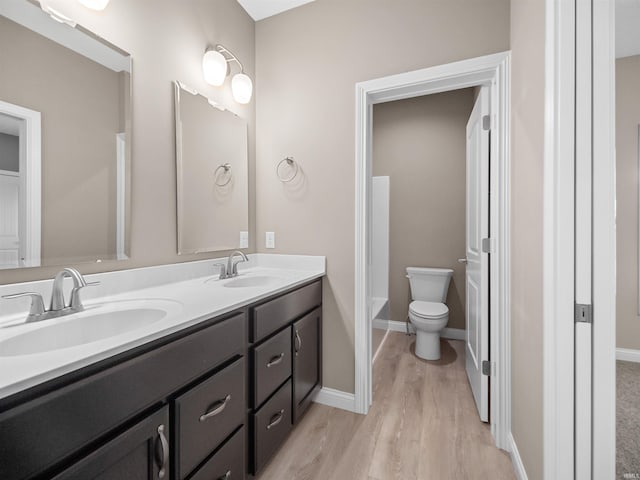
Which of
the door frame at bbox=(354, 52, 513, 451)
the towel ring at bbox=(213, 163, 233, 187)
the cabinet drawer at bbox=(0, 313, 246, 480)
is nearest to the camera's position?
the cabinet drawer at bbox=(0, 313, 246, 480)

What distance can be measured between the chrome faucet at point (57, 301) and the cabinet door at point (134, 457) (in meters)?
0.51

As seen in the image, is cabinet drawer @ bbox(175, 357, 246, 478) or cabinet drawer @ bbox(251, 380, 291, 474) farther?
cabinet drawer @ bbox(251, 380, 291, 474)

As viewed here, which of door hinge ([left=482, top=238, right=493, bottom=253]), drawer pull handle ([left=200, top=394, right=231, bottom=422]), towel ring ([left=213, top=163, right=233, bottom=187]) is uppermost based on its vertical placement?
towel ring ([left=213, top=163, right=233, bottom=187])

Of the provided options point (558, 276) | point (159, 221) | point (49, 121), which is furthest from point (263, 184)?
point (558, 276)

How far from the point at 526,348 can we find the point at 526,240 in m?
0.47

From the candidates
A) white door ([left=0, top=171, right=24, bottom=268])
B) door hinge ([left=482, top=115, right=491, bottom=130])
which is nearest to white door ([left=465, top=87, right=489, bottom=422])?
door hinge ([left=482, top=115, right=491, bottom=130])

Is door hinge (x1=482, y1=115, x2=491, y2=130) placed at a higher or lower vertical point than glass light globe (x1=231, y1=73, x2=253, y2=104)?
lower

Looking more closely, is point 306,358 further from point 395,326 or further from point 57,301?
point 395,326

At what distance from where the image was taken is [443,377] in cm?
227

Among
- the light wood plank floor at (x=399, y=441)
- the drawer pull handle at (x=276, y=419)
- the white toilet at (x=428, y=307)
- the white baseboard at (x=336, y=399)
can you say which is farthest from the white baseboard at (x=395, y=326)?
the drawer pull handle at (x=276, y=419)

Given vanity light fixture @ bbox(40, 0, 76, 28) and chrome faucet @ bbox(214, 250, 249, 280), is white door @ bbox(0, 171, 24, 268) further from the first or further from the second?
chrome faucet @ bbox(214, 250, 249, 280)

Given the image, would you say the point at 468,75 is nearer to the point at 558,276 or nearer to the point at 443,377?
the point at 558,276

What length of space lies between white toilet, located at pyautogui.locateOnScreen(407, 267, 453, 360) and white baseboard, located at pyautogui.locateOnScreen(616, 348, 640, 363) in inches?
55.7

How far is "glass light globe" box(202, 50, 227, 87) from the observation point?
1723 millimetres
